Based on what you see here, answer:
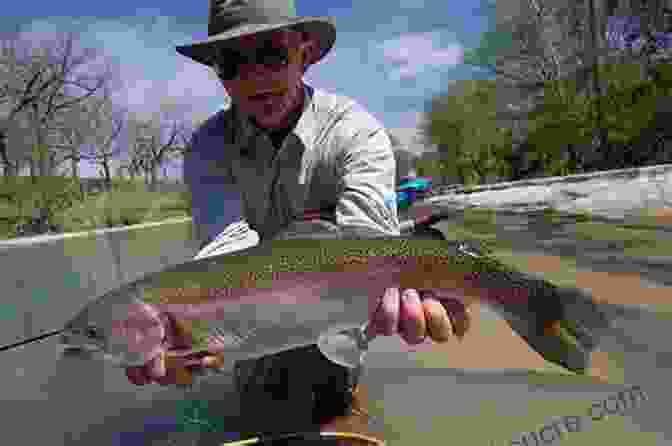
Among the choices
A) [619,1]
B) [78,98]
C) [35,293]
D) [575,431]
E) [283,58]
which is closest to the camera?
[283,58]

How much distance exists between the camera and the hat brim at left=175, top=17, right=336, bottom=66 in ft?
7.03

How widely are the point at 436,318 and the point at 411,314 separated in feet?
0.33

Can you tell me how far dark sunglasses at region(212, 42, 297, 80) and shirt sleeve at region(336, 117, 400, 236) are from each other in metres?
0.47

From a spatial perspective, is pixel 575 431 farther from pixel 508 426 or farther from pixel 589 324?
pixel 589 324

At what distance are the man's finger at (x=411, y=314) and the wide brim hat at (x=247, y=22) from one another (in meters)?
1.25

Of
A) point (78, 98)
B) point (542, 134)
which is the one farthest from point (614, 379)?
point (78, 98)

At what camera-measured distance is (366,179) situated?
7.72 ft

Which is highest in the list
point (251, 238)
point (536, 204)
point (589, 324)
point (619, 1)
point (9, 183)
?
point (619, 1)

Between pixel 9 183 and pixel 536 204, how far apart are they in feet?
50.9

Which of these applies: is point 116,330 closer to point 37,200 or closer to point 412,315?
point 412,315

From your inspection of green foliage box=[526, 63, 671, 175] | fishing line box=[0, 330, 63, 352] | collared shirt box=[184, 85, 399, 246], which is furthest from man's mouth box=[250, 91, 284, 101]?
green foliage box=[526, 63, 671, 175]

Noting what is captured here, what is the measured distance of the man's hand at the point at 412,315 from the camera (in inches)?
66.8

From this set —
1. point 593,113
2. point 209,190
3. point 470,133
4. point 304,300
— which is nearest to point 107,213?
point 209,190

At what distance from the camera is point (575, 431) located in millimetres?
2643
